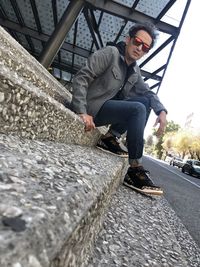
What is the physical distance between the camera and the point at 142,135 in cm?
287

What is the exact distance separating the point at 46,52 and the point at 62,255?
28.7 ft

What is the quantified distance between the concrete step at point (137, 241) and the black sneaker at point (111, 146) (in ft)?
2.69

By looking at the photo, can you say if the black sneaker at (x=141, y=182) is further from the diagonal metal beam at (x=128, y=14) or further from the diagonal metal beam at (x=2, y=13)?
the diagonal metal beam at (x=2, y=13)

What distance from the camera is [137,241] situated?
159 centimetres

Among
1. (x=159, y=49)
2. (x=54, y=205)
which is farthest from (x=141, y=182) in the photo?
(x=159, y=49)

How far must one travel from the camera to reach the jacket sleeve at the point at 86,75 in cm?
268

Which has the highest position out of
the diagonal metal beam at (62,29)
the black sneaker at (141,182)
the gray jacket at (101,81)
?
the diagonal metal beam at (62,29)

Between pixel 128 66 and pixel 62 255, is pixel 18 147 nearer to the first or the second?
pixel 62 255

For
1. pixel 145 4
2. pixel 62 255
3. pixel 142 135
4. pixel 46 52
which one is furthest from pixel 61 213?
pixel 46 52

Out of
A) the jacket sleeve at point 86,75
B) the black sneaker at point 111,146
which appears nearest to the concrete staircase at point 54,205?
the jacket sleeve at point 86,75

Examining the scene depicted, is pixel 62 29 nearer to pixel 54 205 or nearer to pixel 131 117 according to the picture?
pixel 131 117

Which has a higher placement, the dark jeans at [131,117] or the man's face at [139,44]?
the man's face at [139,44]

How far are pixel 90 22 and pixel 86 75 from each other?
6872 millimetres

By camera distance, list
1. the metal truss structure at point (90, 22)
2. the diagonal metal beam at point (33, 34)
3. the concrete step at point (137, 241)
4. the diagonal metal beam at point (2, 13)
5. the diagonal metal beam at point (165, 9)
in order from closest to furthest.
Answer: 1. the concrete step at point (137, 241)
2. the diagonal metal beam at point (165, 9)
3. the metal truss structure at point (90, 22)
4. the diagonal metal beam at point (2, 13)
5. the diagonal metal beam at point (33, 34)
